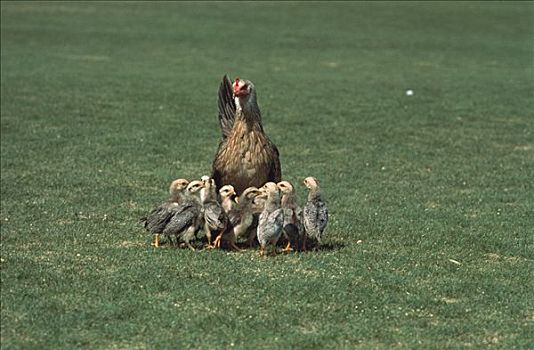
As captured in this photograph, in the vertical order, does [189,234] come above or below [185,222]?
below

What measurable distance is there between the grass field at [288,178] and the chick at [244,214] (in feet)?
1.12

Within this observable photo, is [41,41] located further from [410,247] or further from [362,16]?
[410,247]

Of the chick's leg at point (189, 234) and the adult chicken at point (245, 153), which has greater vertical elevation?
the adult chicken at point (245, 153)

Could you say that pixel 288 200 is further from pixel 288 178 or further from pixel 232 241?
pixel 288 178

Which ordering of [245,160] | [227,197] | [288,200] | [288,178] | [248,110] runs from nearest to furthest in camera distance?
[288,200] → [227,197] → [245,160] → [248,110] → [288,178]

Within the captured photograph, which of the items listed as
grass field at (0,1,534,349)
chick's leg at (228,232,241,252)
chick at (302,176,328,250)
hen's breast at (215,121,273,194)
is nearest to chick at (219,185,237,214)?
chick's leg at (228,232,241,252)

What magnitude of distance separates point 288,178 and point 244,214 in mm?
4282

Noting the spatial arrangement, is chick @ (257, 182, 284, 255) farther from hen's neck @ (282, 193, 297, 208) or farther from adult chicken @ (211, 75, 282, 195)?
adult chicken @ (211, 75, 282, 195)

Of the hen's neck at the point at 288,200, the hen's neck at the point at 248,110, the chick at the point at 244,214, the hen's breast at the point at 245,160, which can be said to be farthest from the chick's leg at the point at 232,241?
the hen's neck at the point at 248,110

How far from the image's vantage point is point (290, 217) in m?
9.77

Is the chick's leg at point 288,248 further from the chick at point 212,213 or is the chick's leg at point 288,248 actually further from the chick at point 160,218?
the chick at point 160,218

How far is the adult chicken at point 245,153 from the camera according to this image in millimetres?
10773

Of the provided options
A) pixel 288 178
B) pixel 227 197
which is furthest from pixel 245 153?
pixel 288 178

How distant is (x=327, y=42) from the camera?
105 ft
